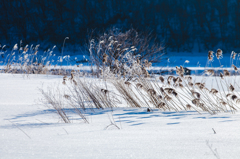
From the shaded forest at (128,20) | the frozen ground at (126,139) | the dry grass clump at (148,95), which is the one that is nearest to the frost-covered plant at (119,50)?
the dry grass clump at (148,95)

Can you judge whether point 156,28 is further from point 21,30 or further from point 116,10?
point 21,30

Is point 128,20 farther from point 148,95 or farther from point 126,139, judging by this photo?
point 126,139

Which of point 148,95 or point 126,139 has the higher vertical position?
point 126,139

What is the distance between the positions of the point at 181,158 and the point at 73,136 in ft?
1.78

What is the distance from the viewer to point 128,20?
1100 inches

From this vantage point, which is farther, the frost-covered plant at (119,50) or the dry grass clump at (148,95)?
the frost-covered plant at (119,50)

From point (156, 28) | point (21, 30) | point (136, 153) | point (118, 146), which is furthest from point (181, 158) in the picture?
point (21, 30)

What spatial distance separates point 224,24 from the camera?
27.2 meters

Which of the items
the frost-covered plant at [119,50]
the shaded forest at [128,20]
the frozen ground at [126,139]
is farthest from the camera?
the shaded forest at [128,20]

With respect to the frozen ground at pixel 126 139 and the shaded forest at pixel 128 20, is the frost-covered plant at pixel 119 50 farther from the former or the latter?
the shaded forest at pixel 128 20

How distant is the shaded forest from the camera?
89.3ft

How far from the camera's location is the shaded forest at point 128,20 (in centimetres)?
2722

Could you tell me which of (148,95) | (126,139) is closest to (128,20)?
(148,95)

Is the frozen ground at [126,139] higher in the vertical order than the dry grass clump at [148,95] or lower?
higher
